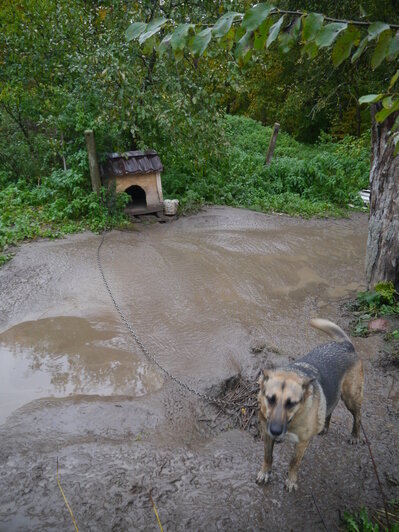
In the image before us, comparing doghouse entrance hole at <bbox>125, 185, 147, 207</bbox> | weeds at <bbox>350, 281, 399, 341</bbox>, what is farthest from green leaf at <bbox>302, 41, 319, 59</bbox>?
doghouse entrance hole at <bbox>125, 185, 147, 207</bbox>

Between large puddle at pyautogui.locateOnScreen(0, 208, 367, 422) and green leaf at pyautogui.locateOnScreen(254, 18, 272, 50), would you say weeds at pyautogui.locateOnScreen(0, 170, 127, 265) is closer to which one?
large puddle at pyautogui.locateOnScreen(0, 208, 367, 422)

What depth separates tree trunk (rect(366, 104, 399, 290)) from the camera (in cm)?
559

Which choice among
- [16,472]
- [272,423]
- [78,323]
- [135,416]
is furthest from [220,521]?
[78,323]

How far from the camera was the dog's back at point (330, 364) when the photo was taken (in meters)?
3.30

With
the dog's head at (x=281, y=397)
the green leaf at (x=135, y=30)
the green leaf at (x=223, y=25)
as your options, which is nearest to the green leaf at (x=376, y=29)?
the green leaf at (x=223, y=25)

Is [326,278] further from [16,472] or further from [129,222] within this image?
[16,472]

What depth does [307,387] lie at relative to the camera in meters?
2.92

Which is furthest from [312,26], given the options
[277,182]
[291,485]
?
[277,182]

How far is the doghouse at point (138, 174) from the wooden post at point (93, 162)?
202mm

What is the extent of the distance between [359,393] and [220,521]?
1.54m

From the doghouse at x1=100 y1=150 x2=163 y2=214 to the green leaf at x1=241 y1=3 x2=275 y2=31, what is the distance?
781 centimetres

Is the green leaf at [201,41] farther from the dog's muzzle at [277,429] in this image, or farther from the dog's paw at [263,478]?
the dog's paw at [263,478]

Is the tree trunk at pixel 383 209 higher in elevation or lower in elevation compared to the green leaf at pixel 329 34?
lower

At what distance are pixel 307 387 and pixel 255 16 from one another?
7.43 feet
